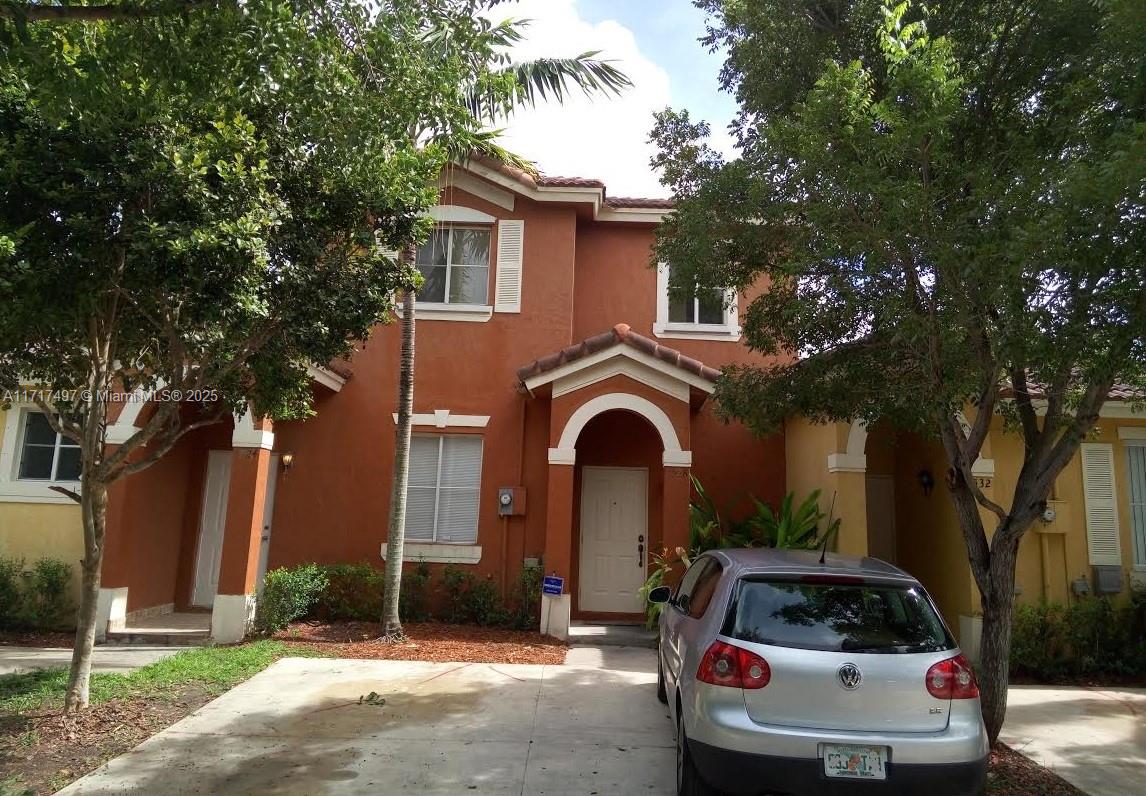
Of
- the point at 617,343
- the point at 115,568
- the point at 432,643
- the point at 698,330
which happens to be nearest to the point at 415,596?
the point at 432,643

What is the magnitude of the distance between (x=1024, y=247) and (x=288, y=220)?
17.0ft

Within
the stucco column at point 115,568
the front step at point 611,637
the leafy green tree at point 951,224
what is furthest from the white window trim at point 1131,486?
the stucco column at point 115,568

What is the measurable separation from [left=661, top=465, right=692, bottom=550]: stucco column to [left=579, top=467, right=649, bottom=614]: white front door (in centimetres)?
162

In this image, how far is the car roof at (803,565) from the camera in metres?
4.27

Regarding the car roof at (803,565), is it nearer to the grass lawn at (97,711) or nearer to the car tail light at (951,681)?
the car tail light at (951,681)

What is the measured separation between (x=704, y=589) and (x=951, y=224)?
123 inches

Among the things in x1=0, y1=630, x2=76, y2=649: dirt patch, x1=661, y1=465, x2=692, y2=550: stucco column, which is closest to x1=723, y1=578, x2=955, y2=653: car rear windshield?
x1=661, y1=465, x2=692, y2=550: stucco column

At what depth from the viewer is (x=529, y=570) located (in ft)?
32.3

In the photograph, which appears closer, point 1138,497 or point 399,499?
point 399,499

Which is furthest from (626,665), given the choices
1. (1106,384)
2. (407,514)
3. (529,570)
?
(1106,384)

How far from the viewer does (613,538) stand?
11.1 meters

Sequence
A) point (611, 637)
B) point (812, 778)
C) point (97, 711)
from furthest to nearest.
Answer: point (611, 637) → point (97, 711) → point (812, 778)

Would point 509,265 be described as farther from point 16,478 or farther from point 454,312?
point 16,478

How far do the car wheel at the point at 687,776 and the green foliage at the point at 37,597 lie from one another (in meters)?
8.80
